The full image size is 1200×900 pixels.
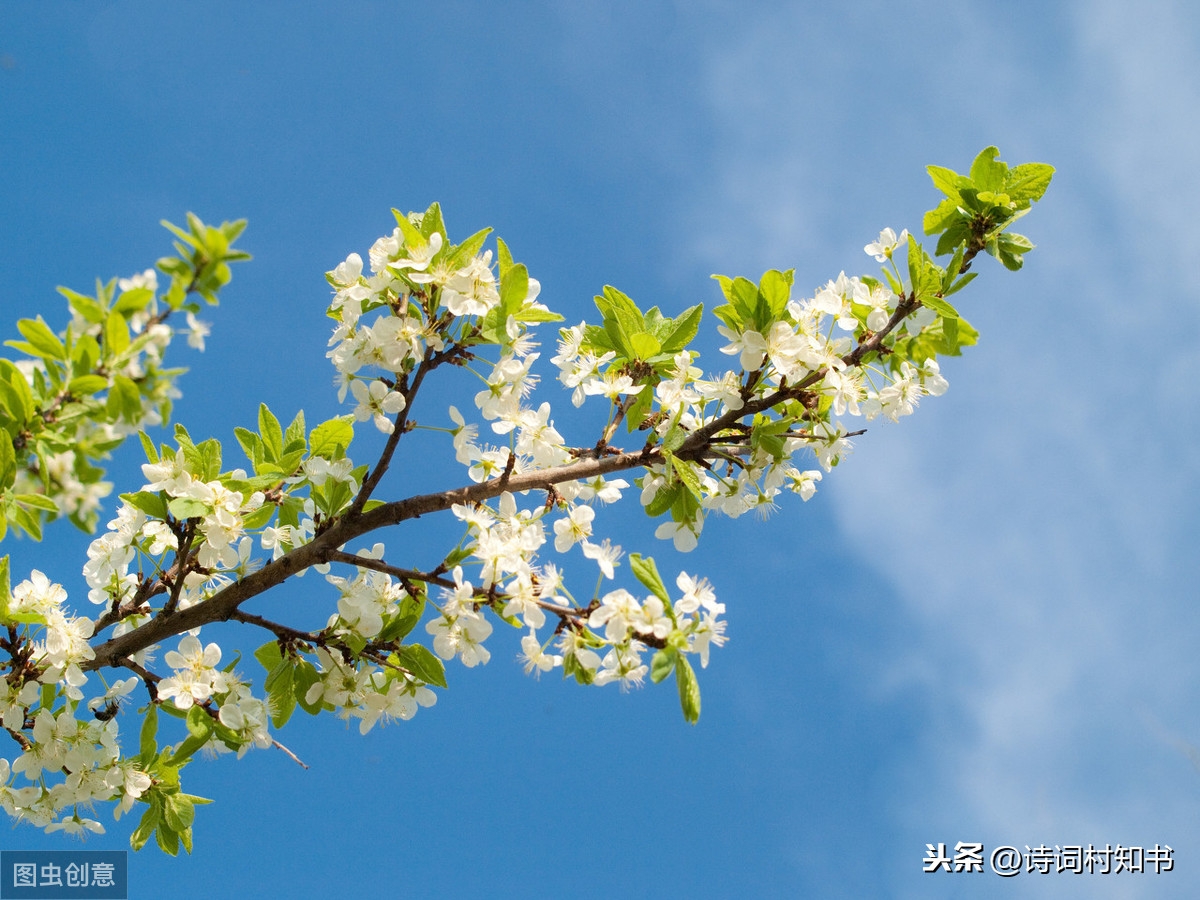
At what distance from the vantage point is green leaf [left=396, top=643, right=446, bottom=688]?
3.24 meters

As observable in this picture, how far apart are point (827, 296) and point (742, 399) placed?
512mm

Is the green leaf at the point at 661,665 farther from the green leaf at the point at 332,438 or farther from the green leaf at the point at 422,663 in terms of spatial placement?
the green leaf at the point at 332,438

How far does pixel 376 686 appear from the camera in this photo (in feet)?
10.8

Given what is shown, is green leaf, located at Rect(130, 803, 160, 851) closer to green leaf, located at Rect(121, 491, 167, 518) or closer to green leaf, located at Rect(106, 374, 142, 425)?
green leaf, located at Rect(121, 491, 167, 518)

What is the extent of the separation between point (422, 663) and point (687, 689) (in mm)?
1029

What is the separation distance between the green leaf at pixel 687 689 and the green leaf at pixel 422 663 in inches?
37.4

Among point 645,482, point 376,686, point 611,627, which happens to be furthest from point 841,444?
point 376,686

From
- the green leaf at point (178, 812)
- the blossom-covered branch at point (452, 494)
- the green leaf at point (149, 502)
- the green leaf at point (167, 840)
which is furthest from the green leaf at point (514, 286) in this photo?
the green leaf at point (167, 840)

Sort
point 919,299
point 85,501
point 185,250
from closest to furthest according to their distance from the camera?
point 185,250, point 85,501, point 919,299

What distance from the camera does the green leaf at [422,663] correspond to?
324cm

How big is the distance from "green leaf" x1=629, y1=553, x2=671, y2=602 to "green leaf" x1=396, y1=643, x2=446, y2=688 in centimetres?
88

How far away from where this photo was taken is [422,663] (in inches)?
128

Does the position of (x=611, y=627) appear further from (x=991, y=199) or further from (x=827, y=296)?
(x=991, y=199)

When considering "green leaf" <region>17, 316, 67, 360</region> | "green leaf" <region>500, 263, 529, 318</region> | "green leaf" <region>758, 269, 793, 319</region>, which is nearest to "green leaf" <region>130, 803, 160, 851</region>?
"green leaf" <region>17, 316, 67, 360</region>
